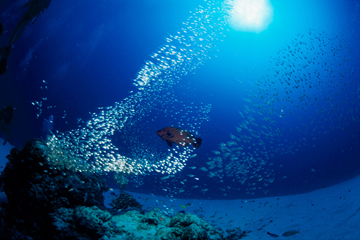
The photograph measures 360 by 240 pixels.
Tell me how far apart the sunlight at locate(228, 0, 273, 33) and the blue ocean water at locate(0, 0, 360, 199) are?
352 mm

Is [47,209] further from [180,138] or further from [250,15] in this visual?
[250,15]

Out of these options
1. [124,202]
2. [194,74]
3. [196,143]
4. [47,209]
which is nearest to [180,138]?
[196,143]

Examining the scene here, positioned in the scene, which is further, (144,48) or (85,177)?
(144,48)

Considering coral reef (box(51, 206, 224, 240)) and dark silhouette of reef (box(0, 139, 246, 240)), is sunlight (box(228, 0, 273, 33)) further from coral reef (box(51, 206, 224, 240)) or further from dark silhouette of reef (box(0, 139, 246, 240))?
dark silhouette of reef (box(0, 139, 246, 240))

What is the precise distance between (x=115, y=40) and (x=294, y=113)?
45.8 ft

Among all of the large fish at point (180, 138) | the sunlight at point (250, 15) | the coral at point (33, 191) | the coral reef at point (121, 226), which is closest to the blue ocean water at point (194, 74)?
the sunlight at point (250, 15)

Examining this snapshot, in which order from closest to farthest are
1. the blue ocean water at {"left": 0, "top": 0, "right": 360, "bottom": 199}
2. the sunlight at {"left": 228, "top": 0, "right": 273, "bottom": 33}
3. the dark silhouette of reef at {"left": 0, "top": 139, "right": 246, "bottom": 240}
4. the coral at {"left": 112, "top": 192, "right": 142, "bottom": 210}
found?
the dark silhouette of reef at {"left": 0, "top": 139, "right": 246, "bottom": 240}, the blue ocean water at {"left": 0, "top": 0, "right": 360, "bottom": 199}, the sunlight at {"left": 228, "top": 0, "right": 273, "bottom": 33}, the coral at {"left": 112, "top": 192, "right": 142, "bottom": 210}

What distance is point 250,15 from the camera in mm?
9898

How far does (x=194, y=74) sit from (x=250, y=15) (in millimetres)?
4475

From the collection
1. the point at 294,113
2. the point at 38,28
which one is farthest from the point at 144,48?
the point at 294,113

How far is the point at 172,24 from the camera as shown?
9.08 metres

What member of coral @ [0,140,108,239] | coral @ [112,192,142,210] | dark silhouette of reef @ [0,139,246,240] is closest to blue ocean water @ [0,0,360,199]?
coral @ [112,192,142,210]

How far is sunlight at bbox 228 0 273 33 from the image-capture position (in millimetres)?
9430

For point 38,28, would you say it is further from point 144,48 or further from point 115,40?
point 144,48
